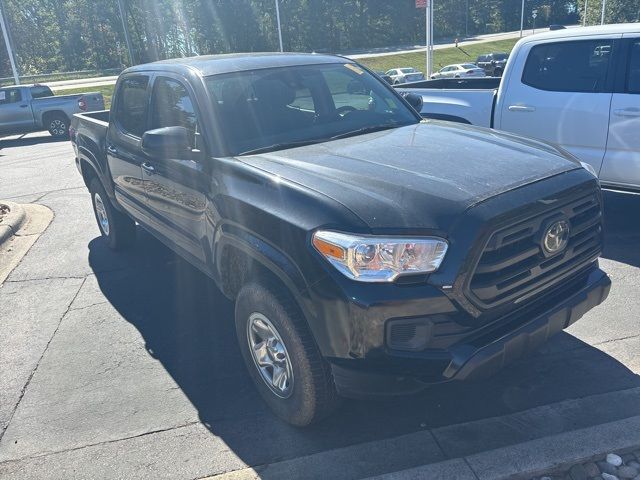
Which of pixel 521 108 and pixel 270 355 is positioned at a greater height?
pixel 521 108

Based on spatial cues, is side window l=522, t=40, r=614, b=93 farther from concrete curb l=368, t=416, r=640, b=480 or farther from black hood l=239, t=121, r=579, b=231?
concrete curb l=368, t=416, r=640, b=480

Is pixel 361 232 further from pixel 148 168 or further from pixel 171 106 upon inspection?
pixel 148 168

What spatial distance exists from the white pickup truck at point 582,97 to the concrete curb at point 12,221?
5722 mm

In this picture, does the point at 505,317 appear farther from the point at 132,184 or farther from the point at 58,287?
the point at 58,287

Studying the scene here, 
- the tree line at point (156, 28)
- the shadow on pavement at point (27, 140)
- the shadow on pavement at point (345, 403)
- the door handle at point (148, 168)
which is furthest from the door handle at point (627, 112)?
the tree line at point (156, 28)

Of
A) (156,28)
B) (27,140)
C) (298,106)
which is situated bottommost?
(27,140)

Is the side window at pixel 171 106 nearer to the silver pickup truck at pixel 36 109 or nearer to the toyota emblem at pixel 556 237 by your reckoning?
the toyota emblem at pixel 556 237

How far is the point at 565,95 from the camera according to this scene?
5805 mm

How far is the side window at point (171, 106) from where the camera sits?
4018 mm

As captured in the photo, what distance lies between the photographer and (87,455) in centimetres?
318

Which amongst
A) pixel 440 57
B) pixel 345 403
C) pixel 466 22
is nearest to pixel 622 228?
pixel 345 403

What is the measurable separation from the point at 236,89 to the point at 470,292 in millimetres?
2165

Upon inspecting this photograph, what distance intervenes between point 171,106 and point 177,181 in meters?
0.64

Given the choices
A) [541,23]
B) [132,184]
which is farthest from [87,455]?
[541,23]
